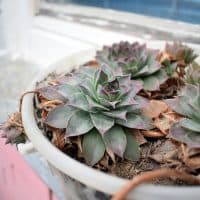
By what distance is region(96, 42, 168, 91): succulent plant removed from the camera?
1.55 feet

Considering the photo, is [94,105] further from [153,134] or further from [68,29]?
[68,29]

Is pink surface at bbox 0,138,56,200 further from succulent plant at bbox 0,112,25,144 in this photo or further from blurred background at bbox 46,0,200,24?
blurred background at bbox 46,0,200,24

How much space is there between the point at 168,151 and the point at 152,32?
0.39m

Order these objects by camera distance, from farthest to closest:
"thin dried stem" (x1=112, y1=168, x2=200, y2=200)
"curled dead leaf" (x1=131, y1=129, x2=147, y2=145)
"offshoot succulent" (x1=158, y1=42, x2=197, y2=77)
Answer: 1. "offshoot succulent" (x1=158, y1=42, x2=197, y2=77)
2. "curled dead leaf" (x1=131, y1=129, x2=147, y2=145)
3. "thin dried stem" (x1=112, y1=168, x2=200, y2=200)

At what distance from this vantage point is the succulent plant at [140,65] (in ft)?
1.55

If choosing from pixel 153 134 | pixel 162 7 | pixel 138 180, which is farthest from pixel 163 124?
pixel 162 7

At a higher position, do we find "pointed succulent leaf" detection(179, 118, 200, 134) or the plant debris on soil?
"pointed succulent leaf" detection(179, 118, 200, 134)

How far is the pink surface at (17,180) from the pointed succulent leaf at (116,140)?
0.18 meters

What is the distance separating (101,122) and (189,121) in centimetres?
8

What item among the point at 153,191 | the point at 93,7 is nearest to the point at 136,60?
the point at 153,191

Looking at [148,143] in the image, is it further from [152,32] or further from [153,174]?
[152,32]

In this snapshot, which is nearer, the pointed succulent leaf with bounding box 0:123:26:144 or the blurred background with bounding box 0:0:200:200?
the pointed succulent leaf with bounding box 0:123:26:144

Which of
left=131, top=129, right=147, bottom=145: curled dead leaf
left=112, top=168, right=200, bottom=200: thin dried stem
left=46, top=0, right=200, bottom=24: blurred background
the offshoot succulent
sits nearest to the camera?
left=112, top=168, right=200, bottom=200: thin dried stem

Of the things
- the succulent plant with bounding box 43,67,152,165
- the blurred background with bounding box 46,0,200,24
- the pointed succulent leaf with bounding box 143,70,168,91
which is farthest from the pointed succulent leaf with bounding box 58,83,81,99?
the blurred background with bounding box 46,0,200,24
